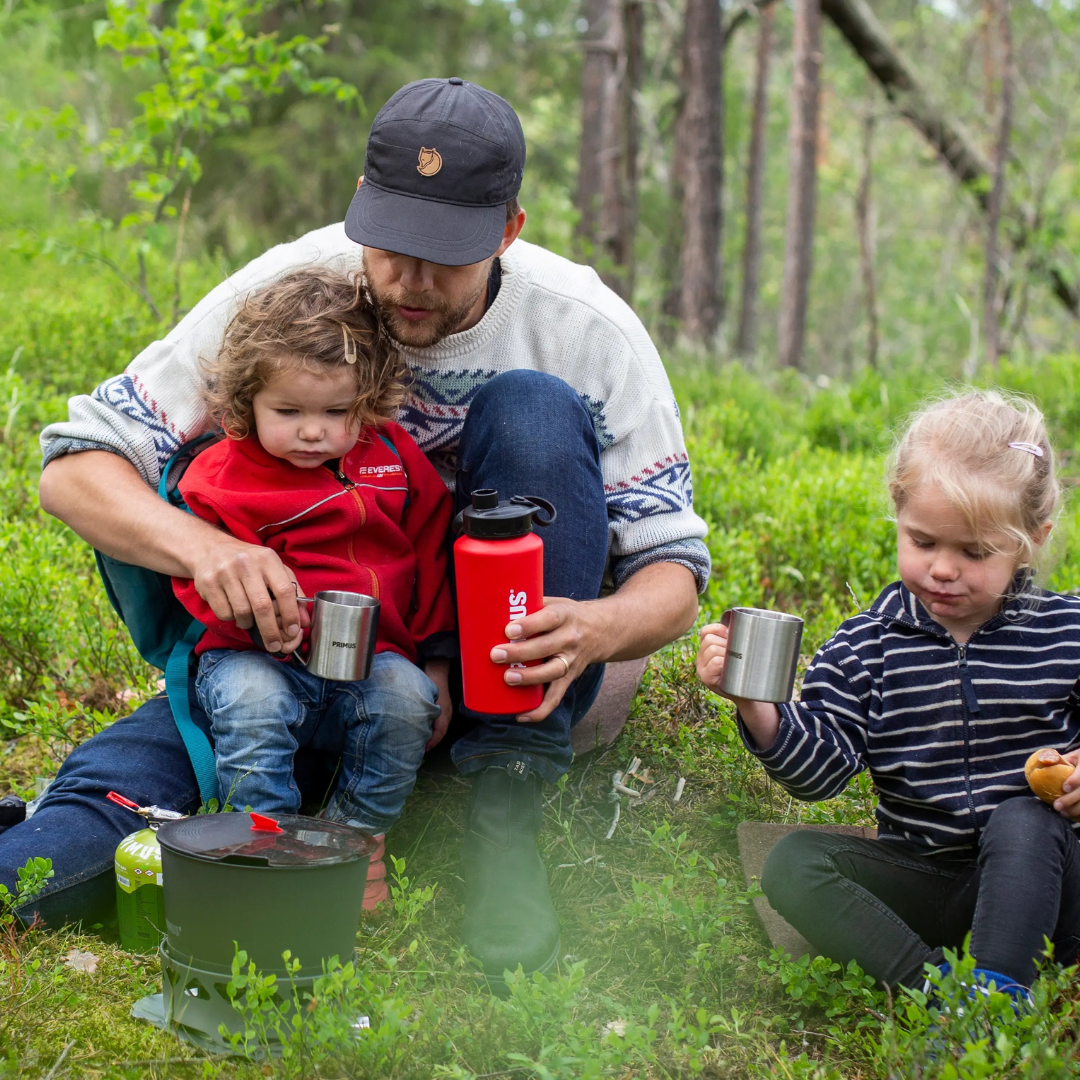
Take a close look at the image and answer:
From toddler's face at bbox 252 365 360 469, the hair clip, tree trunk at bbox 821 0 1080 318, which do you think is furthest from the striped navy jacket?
tree trunk at bbox 821 0 1080 318

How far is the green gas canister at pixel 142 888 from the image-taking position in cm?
214

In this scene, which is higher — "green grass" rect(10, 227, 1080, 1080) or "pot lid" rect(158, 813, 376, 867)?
"pot lid" rect(158, 813, 376, 867)

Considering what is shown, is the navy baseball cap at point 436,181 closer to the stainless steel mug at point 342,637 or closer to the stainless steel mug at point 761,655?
the stainless steel mug at point 342,637

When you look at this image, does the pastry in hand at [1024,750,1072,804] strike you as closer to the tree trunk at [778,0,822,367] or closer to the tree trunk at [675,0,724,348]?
the tree trunk at [675,0,724,348]

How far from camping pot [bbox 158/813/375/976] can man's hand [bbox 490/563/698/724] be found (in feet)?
1.64

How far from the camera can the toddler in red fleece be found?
2.35m

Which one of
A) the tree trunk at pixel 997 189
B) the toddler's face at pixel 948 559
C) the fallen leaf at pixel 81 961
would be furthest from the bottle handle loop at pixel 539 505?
the tree trunk at pixel 997 189

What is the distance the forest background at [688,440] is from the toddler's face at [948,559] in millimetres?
743

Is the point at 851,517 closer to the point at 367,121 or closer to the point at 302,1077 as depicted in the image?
the point at 302,1077

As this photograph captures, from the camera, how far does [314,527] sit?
2.52 m

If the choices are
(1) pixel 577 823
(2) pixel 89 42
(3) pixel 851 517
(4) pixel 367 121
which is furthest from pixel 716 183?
(1) pixel 577 823

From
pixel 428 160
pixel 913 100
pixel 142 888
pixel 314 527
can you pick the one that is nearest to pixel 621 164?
pixel 913 100

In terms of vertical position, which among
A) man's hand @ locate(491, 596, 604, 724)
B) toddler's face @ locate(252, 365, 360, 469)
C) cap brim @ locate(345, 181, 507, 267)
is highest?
cap brim @ locate(345, 181, 507, 267)

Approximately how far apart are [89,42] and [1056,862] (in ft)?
37.2
